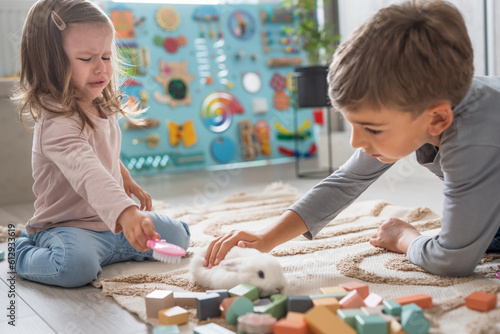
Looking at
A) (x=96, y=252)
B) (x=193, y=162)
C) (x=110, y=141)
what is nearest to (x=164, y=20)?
(x=193, y=162)

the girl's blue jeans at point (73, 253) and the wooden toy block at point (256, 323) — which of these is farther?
the girl's blue jeans at point (73, 253)

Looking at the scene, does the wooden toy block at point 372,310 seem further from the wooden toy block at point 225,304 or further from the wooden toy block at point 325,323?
the wooden toy block at point 225,304

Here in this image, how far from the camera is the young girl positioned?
3.49 ft

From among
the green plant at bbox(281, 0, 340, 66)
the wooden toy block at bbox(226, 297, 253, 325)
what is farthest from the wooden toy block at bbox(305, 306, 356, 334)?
the green plant at bbox(281, 0, 340, 66)

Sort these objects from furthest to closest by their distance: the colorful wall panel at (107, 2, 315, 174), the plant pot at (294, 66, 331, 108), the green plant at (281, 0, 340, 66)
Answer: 1. the colorful wall panel at (107, 2, 315, 174)
2. the green plant at (281, 0, 340, 66)
3. the plant pot at (294, 66, 331, 108)

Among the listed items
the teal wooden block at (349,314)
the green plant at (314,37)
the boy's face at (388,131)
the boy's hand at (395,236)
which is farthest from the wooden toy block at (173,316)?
the green plant at (314,37)

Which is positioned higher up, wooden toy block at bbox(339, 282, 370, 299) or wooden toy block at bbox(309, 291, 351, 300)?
wooden toy block at bbox(309, 291, 351, 300)

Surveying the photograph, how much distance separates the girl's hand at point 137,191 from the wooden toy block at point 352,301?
2.09 ft

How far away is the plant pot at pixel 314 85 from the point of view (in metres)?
2.34

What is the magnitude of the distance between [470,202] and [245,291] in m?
0.39

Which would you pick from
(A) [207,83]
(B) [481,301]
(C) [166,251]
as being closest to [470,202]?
(B) [481,301]

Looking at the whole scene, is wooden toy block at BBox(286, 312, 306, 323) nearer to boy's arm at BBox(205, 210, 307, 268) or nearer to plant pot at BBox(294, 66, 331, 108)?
boy's arm at BBox(205, 210, 307, 268)

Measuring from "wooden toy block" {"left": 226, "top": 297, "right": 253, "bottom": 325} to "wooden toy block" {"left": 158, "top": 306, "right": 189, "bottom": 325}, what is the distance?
70 millimetres

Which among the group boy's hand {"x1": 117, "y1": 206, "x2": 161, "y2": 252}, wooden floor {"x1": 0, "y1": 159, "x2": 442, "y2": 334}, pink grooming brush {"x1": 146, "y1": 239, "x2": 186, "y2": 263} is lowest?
wooden floor {"x1": 0, "y1": 159, "x2": 442, "y2": 334}
